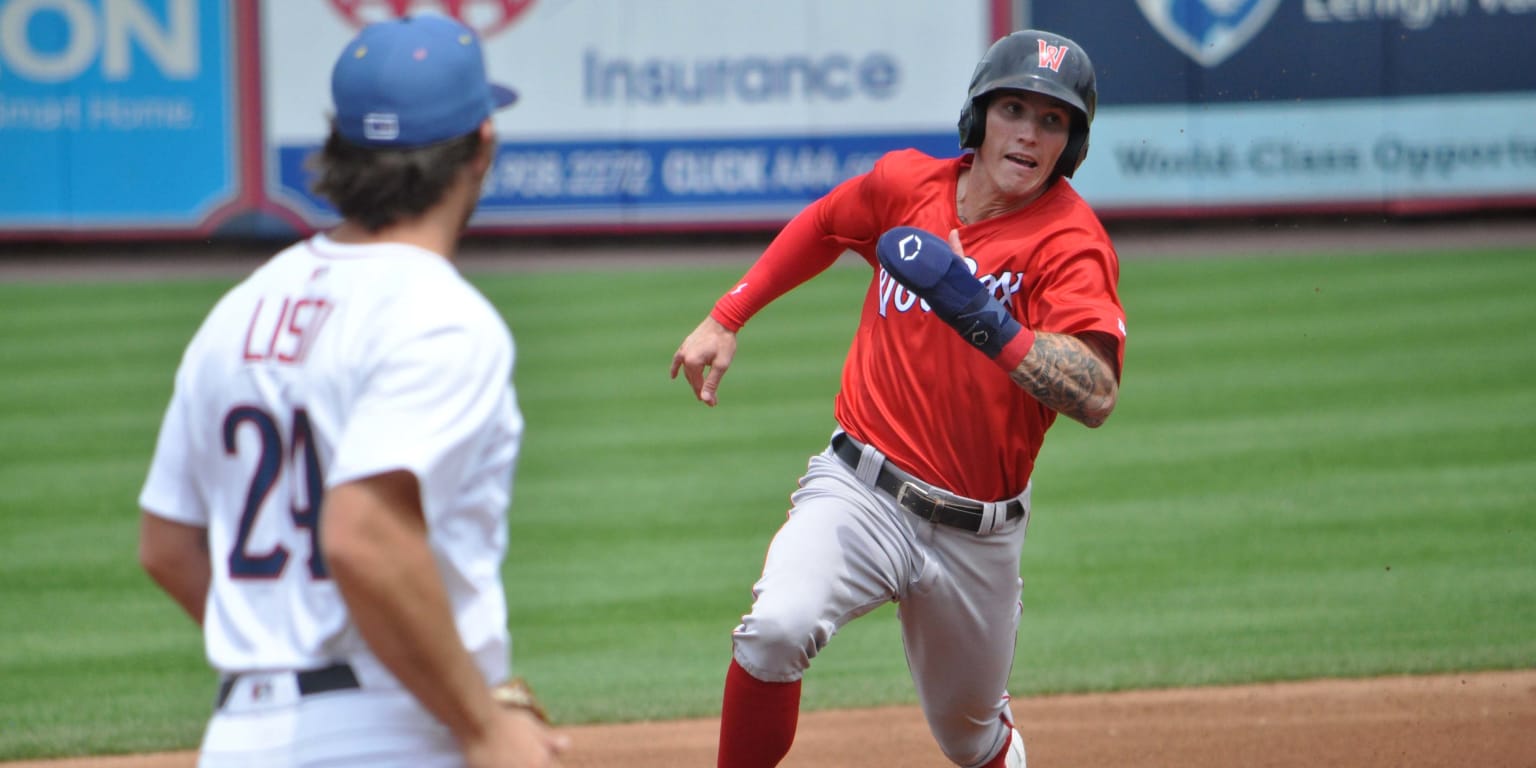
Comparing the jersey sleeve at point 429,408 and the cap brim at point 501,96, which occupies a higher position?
the cap brim at point 501,96

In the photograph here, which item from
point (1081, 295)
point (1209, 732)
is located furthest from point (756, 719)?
point (1209, 732)

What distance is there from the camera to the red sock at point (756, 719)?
12.9 ft

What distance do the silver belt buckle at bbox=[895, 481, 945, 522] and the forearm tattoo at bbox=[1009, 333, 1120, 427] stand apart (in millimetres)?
426

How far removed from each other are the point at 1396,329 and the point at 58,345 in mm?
9981

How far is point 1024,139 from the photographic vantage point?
403cm

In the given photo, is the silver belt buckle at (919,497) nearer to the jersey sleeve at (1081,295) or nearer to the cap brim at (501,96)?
the jersey sleeve at (1081,295)

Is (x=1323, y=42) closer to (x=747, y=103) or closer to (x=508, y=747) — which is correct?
(x=747, y=103)

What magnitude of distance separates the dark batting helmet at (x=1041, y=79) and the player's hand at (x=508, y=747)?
2.24m

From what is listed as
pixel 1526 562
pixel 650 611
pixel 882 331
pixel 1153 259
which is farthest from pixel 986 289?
pixel 1153 259

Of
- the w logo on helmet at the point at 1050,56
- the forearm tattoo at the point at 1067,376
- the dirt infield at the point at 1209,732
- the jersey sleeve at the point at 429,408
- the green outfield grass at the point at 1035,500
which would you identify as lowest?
the green outfield grass at the point at 1035,500

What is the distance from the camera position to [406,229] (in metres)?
2.39

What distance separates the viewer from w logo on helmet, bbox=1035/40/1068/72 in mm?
4020

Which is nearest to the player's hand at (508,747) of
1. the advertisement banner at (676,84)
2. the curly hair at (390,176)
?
the curly hair at (390,176)

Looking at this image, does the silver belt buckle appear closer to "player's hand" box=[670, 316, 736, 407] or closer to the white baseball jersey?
"player's hand" box=[670, 316, 736, 407]
